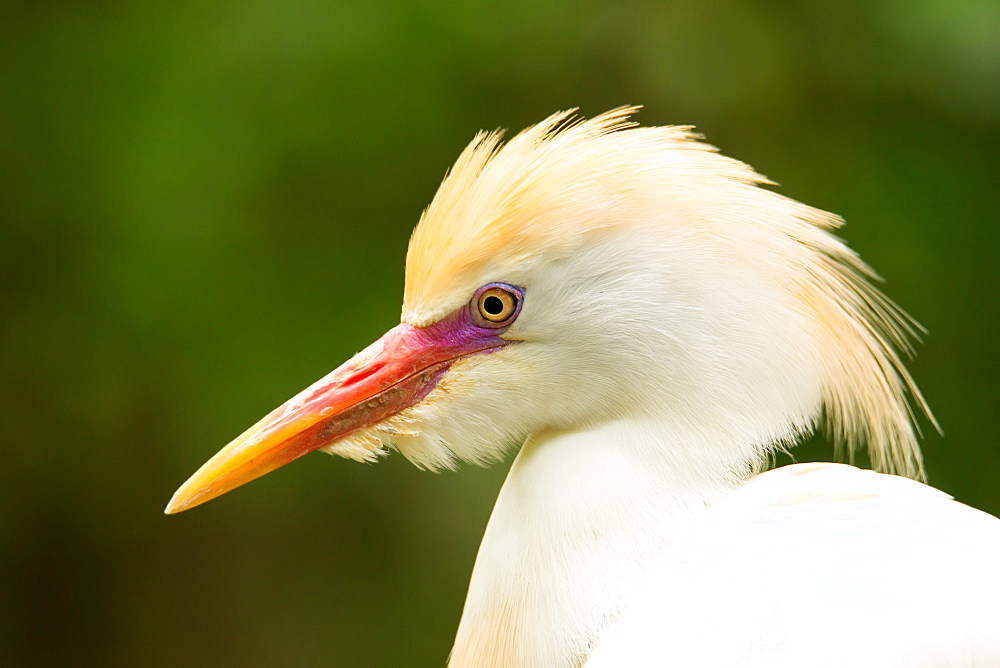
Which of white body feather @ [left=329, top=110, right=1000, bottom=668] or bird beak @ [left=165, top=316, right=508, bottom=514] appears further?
bird beak @ [left=165, top=316, right=508, bottom=514]

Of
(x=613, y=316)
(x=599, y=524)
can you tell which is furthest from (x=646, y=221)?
(x=599, y=524)

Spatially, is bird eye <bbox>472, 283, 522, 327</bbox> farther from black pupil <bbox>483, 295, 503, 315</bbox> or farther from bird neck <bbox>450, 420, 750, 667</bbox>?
bird neck <bbox>450, 420, 750, 667</bbox>

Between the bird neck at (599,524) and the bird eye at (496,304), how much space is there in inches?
5.6

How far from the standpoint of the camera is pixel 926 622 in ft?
2.61

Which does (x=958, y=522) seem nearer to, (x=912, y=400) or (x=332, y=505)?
(x=912, y=400)

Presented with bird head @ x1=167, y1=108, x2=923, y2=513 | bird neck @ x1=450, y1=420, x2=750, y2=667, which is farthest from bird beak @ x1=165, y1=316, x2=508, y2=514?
bird neck @ x1=450, y1=420, x2=750, y2=667

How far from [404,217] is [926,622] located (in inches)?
58.2

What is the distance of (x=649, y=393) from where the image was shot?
3.03 ft

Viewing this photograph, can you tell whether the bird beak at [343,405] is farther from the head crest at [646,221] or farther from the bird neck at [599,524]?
the bird neck at [599,524]

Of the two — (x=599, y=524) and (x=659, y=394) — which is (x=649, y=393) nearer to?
(x=659, y=394)

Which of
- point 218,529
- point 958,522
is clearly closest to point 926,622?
point 958,522

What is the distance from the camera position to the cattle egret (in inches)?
34.5

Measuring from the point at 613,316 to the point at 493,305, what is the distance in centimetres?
12

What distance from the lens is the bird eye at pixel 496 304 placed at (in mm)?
937
